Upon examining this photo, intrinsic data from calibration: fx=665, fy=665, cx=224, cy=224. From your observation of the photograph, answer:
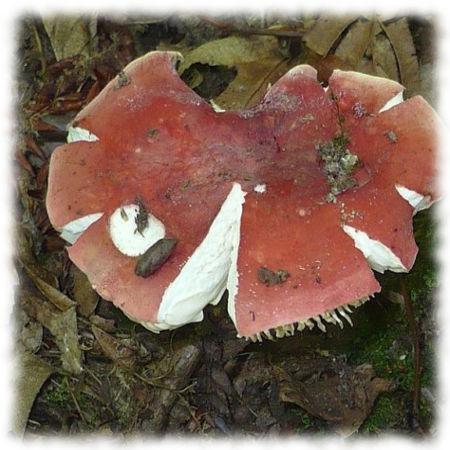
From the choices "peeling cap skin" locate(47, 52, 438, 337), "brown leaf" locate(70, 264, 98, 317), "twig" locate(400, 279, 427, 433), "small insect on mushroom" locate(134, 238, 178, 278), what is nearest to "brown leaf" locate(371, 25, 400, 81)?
"peeling cap skin" locate(47, 52, 438, 337)

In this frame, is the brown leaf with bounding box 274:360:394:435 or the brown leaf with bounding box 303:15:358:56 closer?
the brown leaf with bounding box 274:360:394:435

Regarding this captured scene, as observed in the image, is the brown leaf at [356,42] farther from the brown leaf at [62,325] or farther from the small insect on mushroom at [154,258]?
the brown leaf at [62,325]

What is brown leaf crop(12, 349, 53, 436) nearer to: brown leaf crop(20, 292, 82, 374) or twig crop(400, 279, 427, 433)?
brown leaf crop(20, 292, 82, 374)

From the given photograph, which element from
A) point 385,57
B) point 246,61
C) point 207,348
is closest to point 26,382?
point 207,348

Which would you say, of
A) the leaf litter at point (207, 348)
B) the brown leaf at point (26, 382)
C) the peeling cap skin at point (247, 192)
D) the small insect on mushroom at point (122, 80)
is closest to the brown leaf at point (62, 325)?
the leaf litter at point (207, 348)

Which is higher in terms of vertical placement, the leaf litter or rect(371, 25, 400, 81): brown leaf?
rect(371, 25, 400, 81): brown leaf

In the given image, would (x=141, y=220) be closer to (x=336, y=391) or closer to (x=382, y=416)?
(x=336, y=391)
